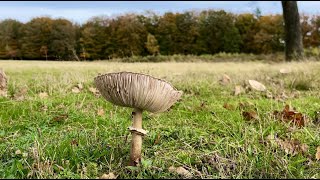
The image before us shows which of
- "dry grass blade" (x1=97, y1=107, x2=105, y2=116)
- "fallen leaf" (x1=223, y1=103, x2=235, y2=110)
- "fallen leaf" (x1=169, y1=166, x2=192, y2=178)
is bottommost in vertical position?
"fallen leaf" (x1=223, y1=103, x2=235, y2=110)

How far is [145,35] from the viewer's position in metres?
27.9

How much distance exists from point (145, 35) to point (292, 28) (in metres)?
12.0

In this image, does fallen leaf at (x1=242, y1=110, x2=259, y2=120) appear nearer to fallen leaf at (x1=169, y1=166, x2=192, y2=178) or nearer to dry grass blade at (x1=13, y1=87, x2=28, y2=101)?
fallen leaf at (x1=169, y1=166, x2=192, y2=178)

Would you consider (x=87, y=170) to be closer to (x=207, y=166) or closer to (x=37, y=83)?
(x=207, y=166)

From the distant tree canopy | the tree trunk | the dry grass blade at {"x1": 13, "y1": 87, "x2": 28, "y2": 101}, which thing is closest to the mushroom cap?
the dry grass blade at {"x1": 13, "y1": 87, "x2": 28, "y2": 101}

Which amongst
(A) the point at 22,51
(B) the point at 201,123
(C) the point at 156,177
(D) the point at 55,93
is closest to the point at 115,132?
(B) the point at 201,123

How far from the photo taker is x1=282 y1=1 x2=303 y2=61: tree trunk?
17469 millimetres

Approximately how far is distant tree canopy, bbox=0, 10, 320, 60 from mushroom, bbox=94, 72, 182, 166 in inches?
251

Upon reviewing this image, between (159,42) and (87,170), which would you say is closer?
(87,170)

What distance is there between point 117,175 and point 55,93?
4103 mm

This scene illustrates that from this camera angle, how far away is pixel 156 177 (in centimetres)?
279

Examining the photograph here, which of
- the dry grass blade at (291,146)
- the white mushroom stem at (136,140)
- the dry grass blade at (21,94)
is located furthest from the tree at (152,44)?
the white mushroom stem at (136,140)

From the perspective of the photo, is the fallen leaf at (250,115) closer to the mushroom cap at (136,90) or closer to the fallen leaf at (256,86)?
the mushroom cap at (136,90)

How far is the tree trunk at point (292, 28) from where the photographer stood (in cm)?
1747
